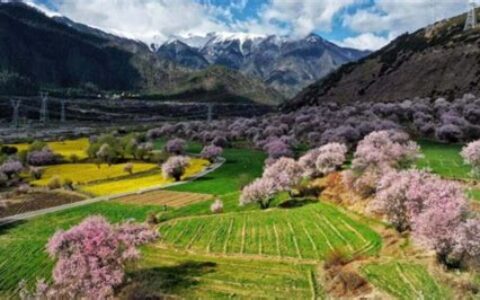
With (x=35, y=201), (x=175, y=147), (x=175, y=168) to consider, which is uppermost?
(x=175, y=147)

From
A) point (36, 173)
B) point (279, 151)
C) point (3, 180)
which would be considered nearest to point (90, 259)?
point (279, 151)

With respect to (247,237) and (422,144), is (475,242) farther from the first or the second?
(422,144)

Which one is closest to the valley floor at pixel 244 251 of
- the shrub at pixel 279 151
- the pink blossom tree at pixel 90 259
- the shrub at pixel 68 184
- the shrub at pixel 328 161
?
the pink blossom tree at pixel 90 259

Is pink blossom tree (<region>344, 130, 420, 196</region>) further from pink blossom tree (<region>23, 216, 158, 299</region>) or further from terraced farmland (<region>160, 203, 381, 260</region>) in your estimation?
pink blossom tree (<region>23, 216, 158, 299</region>)

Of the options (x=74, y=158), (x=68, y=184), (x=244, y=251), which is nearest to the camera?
(x=244, y=251)

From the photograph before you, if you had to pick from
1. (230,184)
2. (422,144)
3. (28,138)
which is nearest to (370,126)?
(422,144)

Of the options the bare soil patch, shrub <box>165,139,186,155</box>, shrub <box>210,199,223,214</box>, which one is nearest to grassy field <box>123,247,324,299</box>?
shrub <box>210,199,223,214</box>

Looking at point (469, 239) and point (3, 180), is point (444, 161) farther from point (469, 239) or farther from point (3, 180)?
point (3, 180)
